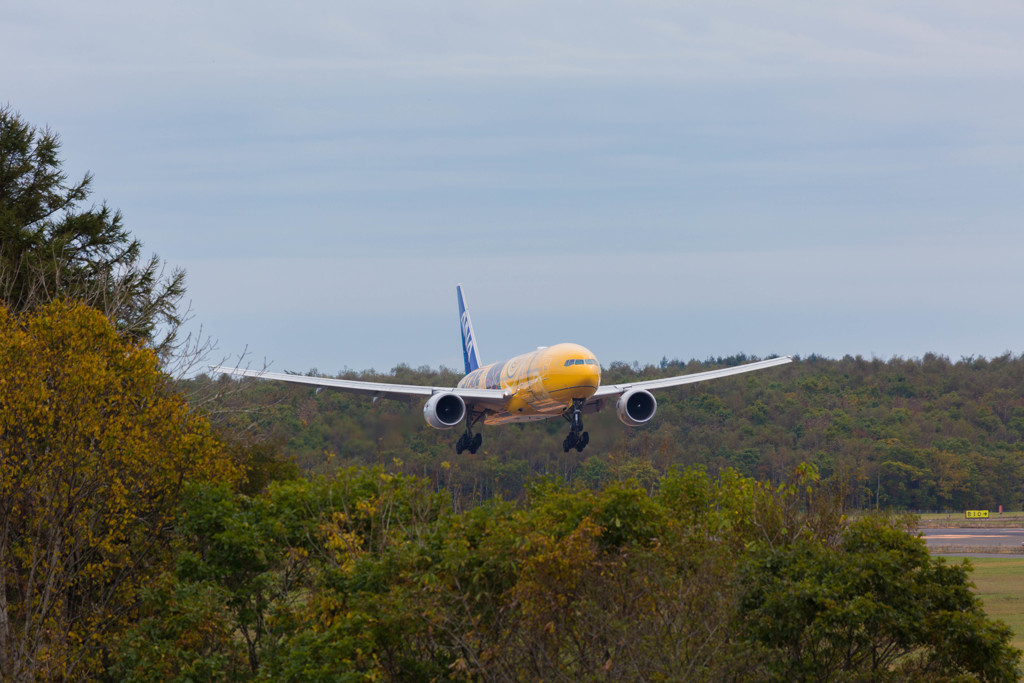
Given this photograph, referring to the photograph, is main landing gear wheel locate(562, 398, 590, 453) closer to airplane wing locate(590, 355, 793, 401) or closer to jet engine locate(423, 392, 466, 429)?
airplane wing locate(590, 355, 793, 401)

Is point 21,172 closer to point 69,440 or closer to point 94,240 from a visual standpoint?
point 94,240

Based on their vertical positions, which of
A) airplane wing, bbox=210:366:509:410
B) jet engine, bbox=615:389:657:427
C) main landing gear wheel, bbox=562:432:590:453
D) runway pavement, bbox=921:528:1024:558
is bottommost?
runway pavement, bbox=921:528:1024:558

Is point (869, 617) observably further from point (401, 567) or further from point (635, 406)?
point (635, 406)

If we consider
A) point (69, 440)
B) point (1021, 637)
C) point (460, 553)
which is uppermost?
point (69, 440)

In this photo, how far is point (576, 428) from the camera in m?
47.4

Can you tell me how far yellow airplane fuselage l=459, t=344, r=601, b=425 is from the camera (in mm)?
43844

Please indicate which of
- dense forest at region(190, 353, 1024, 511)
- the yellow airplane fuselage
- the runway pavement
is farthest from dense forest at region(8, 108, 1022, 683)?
the runway pavement

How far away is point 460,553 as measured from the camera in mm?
16547

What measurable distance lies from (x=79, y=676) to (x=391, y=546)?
271 inches

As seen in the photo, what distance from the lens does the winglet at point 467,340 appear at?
2928 inches

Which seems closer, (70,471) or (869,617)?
(869,617)

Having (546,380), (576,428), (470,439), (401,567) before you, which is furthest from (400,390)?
(401,567)

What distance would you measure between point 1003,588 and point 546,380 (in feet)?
60.2

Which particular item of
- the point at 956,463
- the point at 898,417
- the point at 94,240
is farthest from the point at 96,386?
the point at 898,417
